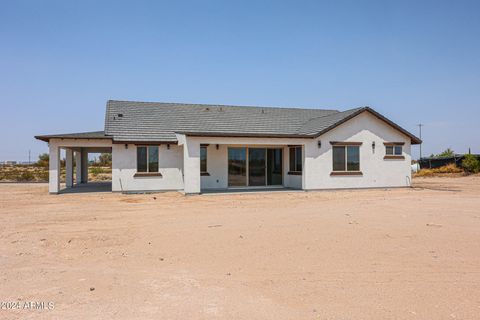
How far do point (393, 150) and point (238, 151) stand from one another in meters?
8.62

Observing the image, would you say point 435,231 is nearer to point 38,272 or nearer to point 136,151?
point 38,272

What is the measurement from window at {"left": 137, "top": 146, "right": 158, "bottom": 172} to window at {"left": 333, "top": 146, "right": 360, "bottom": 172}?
9344 millimetres

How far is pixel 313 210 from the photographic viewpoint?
12398mm

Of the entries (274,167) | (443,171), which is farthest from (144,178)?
(443,171)

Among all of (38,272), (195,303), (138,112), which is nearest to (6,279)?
(38,272)

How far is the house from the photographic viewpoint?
62.4 feet

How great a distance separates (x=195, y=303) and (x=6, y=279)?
289cm

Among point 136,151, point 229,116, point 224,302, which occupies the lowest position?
point 224,302

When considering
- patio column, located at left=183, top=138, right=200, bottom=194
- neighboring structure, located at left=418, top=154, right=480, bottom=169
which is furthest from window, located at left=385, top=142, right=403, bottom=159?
neighboring structure, located at left=418, top=154, right=480, bottom=169

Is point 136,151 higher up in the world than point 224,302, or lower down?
higher up

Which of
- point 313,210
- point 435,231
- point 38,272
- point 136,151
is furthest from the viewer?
point 136,151

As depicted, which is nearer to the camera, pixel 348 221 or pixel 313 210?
pixel 348 221

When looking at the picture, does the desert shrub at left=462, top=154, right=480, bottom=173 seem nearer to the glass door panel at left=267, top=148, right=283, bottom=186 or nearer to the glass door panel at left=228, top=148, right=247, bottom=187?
the glass door panel at left=267, top=148, right=283, bottom=186

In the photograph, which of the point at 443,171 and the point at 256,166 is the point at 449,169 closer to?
the point at 443,171
